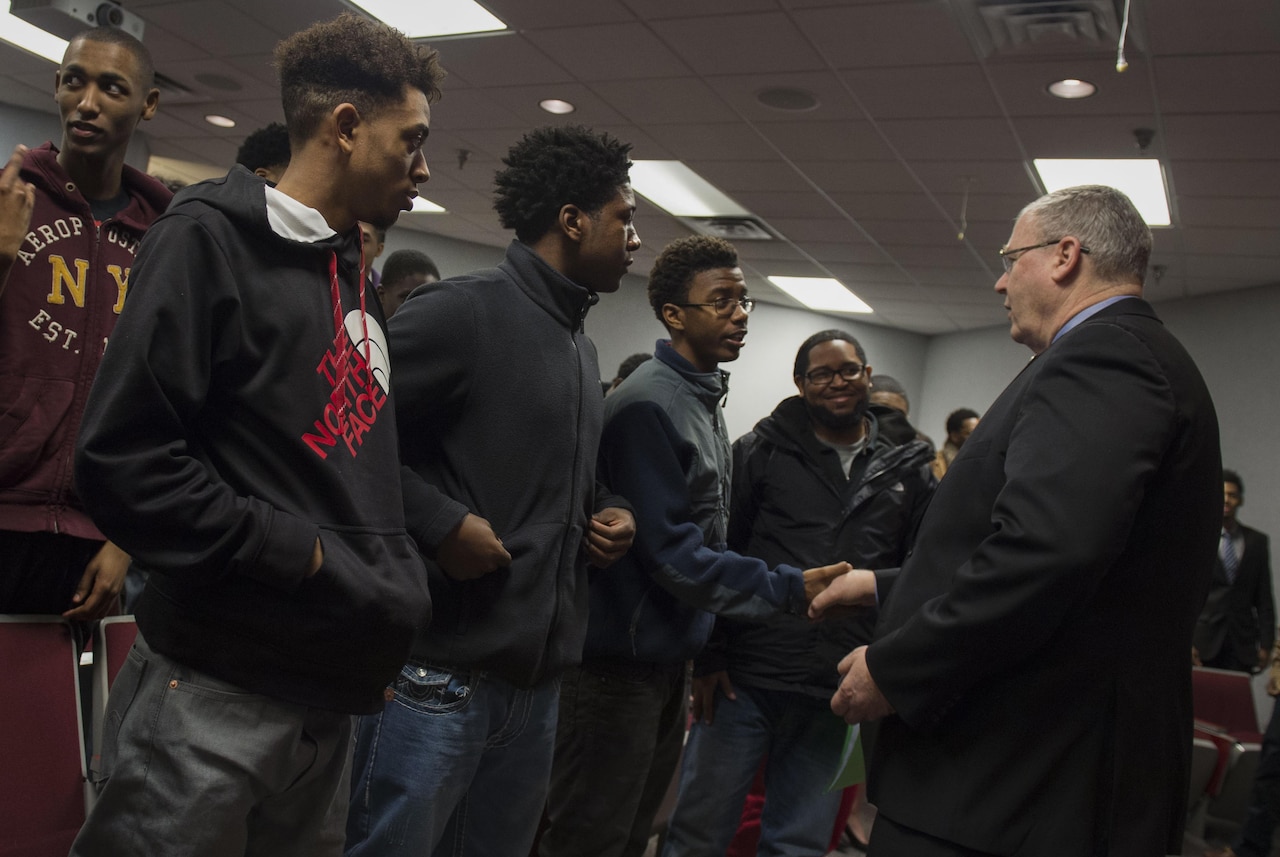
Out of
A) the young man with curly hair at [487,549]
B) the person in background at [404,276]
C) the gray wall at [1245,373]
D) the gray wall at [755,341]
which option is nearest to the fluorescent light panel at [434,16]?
the person in background at [404,276]

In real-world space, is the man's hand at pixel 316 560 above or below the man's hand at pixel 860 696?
above

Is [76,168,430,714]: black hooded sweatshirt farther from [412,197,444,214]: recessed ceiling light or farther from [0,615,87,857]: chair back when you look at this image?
[412,197,444,214]: recessed ceiling light

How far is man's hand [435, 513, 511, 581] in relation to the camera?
149 centimetres

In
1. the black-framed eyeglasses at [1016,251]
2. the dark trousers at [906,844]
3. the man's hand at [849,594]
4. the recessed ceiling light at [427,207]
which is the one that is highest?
the recessed ceiling light at [427,207]

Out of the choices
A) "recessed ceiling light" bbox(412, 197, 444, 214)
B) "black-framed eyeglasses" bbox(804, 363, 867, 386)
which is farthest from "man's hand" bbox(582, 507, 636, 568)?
"recessed ceiling light" bbox(412, 197, 444, 214)

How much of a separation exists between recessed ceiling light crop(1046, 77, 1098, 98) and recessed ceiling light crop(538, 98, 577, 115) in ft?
8.54

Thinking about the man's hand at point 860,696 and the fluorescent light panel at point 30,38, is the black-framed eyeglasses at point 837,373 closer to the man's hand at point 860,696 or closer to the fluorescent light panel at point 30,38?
the man's hand at point 860,696

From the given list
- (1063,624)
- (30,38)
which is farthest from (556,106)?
(1063,624)

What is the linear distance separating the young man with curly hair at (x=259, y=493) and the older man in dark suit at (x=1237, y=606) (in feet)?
18.0

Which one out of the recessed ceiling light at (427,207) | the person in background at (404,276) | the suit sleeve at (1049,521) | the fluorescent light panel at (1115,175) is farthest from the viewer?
the recessed ceiling light at (427,207)

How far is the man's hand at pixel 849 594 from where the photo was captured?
2.05m

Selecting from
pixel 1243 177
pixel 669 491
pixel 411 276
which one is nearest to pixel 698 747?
pixel 669 491

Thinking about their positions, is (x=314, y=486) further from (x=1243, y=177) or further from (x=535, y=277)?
(x=1243, y=177)

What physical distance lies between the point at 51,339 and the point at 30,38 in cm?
586
